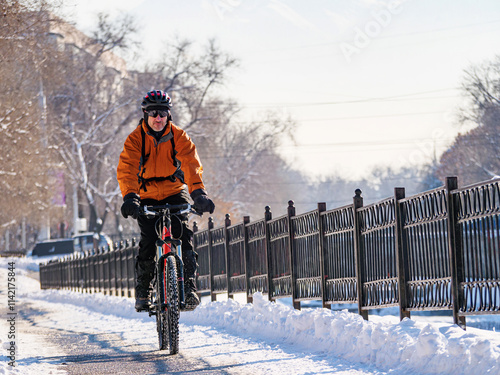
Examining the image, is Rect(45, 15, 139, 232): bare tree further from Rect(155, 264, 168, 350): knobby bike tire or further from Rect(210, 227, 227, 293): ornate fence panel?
Rect(155, 264, 168, 350): knobby bike tire

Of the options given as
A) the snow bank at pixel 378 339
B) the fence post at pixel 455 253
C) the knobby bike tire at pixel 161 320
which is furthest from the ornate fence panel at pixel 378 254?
the knobby bike tire at pixel 161 320

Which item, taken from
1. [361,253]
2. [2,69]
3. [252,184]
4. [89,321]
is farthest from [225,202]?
[361,253]

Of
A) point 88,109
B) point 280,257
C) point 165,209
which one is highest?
point 88,109

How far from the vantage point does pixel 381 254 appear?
9695 millimetres

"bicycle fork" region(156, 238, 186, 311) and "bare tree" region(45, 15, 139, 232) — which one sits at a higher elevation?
"bare tree" region(45, 15, 139, 232)

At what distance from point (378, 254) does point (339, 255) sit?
118 centimetres

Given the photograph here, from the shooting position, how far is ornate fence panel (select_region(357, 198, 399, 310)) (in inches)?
370

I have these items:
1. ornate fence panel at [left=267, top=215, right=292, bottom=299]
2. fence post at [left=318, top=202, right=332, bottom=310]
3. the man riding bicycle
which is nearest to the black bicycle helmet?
the man riding bicycle

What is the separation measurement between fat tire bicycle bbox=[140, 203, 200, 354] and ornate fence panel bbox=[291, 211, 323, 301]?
140 inches

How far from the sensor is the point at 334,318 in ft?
28.0

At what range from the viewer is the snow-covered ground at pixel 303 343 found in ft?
21.1

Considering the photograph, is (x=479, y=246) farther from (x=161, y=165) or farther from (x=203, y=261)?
(x=203, y=261)

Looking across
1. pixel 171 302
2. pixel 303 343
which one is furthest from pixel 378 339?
pixel 171 302

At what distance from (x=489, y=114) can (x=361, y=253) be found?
4649cm
